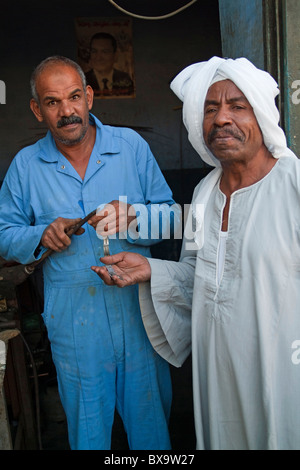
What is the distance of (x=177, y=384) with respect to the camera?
4.00 metres

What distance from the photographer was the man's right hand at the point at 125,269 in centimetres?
202

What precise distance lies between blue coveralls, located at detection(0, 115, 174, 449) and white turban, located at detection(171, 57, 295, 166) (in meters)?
0.59

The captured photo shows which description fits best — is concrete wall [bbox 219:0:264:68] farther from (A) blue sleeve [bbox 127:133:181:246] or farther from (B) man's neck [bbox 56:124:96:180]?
(B) man's neck [bbox 56:124:96:180]

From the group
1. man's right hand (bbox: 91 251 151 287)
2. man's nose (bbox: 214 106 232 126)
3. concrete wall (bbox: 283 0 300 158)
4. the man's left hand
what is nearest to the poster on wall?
concrete wall (bbox: 283 0 300 158)

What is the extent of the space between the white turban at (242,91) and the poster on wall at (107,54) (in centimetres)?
377

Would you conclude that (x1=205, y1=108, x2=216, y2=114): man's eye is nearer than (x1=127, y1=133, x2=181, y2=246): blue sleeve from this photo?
Yes

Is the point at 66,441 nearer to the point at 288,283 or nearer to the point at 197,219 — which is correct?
the point at 197,219

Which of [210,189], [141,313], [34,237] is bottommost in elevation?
[141,313]

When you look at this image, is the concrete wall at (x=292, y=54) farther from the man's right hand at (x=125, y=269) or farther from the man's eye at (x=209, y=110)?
the man's right hand at (x=125, y=269)

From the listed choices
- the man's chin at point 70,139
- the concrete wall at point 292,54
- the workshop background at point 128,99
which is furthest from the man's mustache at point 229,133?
the workshop background at point 128,99

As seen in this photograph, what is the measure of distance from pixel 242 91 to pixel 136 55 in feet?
13.3

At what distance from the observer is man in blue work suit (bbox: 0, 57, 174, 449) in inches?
88.5

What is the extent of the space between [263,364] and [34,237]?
122 centimetres
